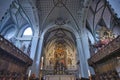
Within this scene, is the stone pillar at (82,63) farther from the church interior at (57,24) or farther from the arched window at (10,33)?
the arched window at (10,33)

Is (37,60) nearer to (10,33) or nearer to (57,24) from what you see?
(10,33)

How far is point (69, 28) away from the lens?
14305 mm

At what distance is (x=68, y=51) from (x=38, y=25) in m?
11.3

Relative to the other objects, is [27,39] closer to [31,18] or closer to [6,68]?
[31,18]

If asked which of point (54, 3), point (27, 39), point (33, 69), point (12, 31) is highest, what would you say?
point (54, 3)

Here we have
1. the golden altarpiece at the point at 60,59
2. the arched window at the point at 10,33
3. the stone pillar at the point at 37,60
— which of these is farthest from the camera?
the golden altarpiece at the point at 60,59

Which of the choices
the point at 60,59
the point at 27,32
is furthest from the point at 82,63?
the point at 60,59

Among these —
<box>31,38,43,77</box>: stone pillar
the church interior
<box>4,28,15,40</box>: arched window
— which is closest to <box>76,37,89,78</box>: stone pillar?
the church interior

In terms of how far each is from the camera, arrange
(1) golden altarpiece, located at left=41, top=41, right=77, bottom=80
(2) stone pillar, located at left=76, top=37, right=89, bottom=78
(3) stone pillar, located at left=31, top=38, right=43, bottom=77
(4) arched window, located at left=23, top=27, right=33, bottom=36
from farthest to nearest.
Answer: (1) golden altarpiece, located at left=41, top=41, right=77, bottom=80 → (4) arched window, located at left=23, top=27, right=33, bottom=36 → (3) stone pillar, located at left=31, top=38, right=43, bottom=77 → (2) stone pillar, located at left=76, top=37, right=89, bottom=78

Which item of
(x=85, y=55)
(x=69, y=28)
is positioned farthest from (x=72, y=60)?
(x=85, y=55)

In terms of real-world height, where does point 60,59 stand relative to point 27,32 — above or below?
below

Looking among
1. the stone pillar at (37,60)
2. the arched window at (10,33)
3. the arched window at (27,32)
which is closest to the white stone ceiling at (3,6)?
the stone pillar at (37,60)

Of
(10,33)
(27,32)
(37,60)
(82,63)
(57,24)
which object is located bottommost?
(82,63)

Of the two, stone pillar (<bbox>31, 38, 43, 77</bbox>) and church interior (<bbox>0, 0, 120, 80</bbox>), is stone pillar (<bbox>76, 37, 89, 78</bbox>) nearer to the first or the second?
church interior (<bbox>0, 0, 120, 80</bbox>)
